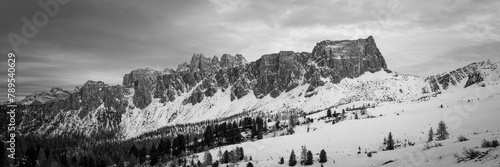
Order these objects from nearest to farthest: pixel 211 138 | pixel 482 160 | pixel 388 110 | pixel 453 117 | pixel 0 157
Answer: pixel 482 160
pixel 0 157
pixel 453 117
pixel 211 138
pixel 388 110

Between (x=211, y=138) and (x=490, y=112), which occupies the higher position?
(x=490, y=112)

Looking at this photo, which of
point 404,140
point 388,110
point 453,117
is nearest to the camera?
point 404,140

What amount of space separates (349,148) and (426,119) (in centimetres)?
4335

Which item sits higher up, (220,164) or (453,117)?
(453,117)

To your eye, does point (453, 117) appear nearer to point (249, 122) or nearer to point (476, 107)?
point (476, 107)

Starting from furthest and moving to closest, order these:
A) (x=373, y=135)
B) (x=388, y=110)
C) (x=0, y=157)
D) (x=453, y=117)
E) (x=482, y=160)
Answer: (x=388, y=110) → (x=453, y=117) → (x=373, y=135) → (x=0, y=157) → (x=482, y=160)

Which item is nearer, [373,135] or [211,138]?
Result: [373,135]

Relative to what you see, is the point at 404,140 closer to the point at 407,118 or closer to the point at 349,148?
the point at 349,148

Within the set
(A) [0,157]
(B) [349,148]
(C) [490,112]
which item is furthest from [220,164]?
(C) [490,112]

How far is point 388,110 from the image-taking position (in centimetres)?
18138

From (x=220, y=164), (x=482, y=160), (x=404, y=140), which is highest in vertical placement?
(x=482, y=160)

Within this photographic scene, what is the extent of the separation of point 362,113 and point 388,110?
Result: 1447 centimetres

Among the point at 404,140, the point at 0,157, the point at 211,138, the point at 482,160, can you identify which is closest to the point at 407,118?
the point at 404,140

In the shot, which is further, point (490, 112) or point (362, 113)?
point (362, 113)
